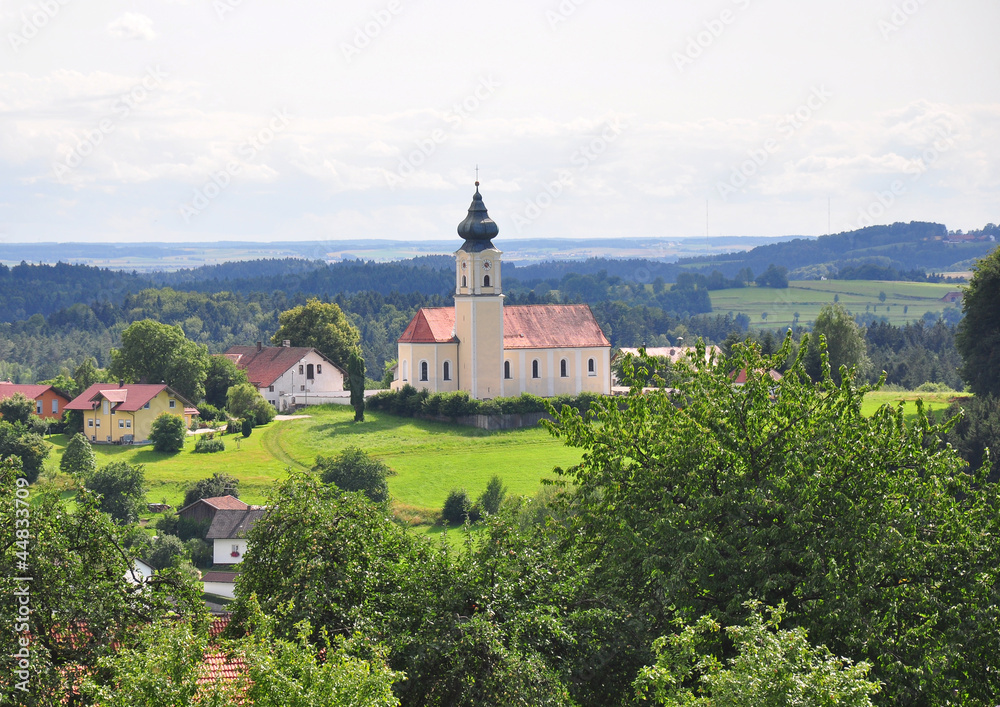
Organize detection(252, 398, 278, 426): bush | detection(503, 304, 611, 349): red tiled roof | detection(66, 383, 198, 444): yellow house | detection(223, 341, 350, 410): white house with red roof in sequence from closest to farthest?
1. detection(66, 383, 198, 444): yellow house
2. detection(252, 398, 278, 426): bush
3. detection(503, 304, 611, 349): red tiled roof
4. detection(223, 341, 350, 410): white house with red roof

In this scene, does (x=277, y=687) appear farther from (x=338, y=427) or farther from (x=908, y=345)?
(x=908, y=345)

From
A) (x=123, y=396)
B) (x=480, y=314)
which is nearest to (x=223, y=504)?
(x=123, y=396)

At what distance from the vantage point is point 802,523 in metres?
17.2

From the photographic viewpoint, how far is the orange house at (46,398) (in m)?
71.1

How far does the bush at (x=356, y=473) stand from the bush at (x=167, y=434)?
35.1 feet

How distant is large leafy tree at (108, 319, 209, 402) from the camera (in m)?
70.8

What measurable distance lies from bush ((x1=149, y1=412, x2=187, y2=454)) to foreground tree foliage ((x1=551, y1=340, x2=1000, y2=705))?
4017 cm

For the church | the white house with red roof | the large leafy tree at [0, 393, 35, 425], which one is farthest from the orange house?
the church

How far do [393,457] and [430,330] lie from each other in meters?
15.6

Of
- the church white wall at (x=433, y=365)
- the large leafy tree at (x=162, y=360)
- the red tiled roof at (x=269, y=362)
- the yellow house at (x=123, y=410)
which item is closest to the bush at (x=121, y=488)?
the yellow house at (x=123, y=410)

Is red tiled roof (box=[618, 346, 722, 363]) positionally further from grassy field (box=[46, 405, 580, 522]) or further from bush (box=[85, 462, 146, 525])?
bush (box=[85, 462, 146, 525])

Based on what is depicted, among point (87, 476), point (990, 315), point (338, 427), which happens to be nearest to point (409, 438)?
point (338, 427)

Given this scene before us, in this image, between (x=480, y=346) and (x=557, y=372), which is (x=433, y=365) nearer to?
(x=480, y=346)

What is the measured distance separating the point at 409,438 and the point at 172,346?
1995 cm
